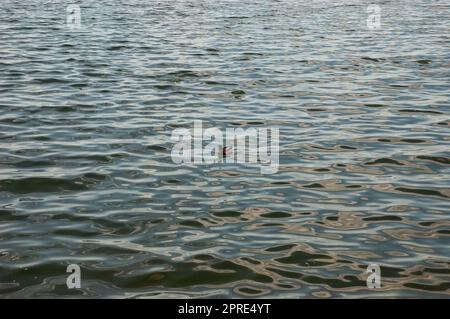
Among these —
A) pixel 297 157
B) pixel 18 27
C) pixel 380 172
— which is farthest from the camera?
pixel 18 27

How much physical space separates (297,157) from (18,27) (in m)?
17.1

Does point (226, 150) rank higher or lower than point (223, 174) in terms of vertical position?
higher

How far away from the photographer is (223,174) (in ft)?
35.5

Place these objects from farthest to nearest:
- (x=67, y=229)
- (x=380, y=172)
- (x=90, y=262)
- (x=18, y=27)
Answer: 1. (x=18, y=27)
2. (x=380, y=172)
3. (x=67, y=229)
4. (x=90, y=262)

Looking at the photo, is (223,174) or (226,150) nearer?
(223,174)

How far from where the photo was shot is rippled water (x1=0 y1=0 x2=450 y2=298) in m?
7.90

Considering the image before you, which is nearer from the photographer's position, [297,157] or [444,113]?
[297,157]

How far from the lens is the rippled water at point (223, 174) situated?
790 centimetres

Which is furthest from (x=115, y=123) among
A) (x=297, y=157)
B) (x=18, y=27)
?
(x=18, y=27)

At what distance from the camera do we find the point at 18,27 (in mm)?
25609

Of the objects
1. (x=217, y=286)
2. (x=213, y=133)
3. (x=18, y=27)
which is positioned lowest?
(x=217, y=286)

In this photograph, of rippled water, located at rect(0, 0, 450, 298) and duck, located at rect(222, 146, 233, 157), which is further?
duck, located at rect(222, 146, 233, 157)

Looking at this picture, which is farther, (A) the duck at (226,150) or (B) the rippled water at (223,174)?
(A) the duck at (226,150)

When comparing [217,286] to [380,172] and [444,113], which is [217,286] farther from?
[444,113]
